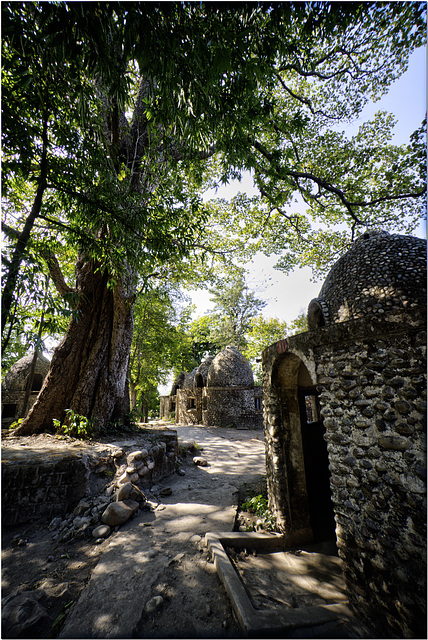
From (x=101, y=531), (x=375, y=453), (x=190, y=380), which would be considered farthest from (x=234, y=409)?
(x=375, y=453)

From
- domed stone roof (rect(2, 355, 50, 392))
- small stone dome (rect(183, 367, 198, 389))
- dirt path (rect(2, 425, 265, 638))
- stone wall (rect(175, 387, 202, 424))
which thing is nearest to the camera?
dirt path (rect(2, 425, 265, 638))

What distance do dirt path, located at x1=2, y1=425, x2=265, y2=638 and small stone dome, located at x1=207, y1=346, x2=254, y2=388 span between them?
10265mm

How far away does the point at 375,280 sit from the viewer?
4.48m

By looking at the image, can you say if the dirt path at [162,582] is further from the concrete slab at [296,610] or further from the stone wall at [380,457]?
the stone wall at [380,457]

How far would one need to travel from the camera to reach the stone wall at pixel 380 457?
7.64 ft

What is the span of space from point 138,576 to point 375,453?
10.4 ft

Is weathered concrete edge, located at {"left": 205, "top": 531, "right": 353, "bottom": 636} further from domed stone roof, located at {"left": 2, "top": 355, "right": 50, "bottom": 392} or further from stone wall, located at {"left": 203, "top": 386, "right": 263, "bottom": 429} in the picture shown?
domed stone roof, located at {"left": 2, "top": 355, "right": 50, "bottom": 392}

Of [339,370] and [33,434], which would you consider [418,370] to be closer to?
[339,370]

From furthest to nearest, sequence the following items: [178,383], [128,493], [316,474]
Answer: [178,383] → [316,474] → [128,493]

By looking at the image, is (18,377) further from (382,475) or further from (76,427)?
(382,475)

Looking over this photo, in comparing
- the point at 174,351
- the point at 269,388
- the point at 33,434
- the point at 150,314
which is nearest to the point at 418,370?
the point at 269,388

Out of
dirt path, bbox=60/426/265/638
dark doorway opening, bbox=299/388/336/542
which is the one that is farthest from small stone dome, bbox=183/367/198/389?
dark doorway opening, bbox=299/388/336/542

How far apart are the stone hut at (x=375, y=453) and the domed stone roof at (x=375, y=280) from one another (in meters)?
0.03

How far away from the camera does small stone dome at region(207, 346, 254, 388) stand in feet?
50.6
